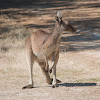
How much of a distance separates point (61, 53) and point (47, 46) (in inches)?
187

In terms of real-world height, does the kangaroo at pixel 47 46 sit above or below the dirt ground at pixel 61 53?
above

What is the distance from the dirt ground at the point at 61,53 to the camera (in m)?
6.99

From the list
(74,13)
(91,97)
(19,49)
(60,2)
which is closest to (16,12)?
(74,13)

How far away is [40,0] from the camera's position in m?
26.5

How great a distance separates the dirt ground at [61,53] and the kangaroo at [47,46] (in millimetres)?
475

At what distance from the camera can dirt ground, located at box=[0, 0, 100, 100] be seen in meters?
6.99

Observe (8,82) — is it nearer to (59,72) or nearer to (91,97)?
(59,72)

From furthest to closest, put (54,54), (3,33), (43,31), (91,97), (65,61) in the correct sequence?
(3,33), (65,61), (43,31), (54,54), (91,97)

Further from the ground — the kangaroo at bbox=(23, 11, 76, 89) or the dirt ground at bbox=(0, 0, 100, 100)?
the kangaroo at bbox=(23, 11, 76, 89)

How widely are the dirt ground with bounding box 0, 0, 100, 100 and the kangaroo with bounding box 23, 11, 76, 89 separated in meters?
0.48

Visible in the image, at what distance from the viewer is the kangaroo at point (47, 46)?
7.05 m

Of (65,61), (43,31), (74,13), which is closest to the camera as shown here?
(43,31)

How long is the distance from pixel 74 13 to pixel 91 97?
1472cm

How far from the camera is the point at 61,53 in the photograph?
11.9m
